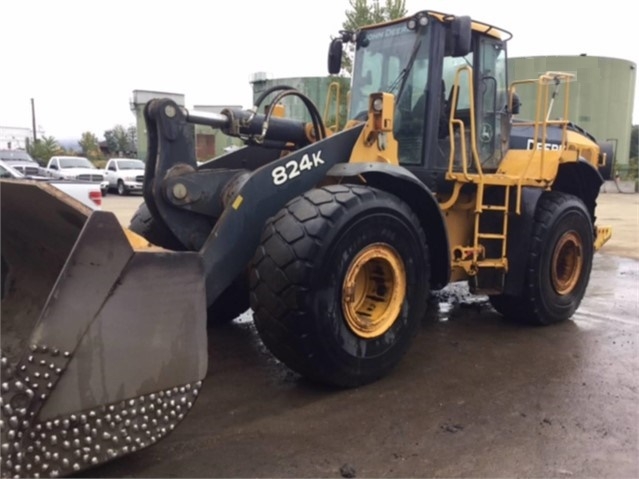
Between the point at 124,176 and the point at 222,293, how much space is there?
2209 cm

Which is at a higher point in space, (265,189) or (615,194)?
(265,189)

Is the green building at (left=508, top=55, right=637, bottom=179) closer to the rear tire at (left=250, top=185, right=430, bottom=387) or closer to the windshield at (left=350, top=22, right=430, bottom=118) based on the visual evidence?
the windshield at (left=350, top=22, right=430, bottom=118)

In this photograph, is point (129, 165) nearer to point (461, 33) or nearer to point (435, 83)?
point (435, 83)

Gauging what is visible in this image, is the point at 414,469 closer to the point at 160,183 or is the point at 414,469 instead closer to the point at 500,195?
the point at 160,183

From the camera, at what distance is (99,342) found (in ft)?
9.05

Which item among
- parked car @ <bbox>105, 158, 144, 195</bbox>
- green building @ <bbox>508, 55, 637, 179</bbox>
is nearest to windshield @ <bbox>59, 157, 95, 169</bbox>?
parked car @ <bbox>105, 158, 144, 195</bbox>

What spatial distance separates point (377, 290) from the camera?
14.0 ft

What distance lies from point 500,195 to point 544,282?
35.6 inches

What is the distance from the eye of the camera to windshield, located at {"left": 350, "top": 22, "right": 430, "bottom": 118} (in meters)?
5.14

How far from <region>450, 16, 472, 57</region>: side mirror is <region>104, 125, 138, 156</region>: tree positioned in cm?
5371

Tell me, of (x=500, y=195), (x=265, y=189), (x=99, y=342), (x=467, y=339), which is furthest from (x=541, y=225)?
(x=99, y=342)

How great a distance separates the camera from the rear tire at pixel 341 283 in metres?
3.61

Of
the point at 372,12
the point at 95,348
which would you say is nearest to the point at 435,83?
the point at 95,348

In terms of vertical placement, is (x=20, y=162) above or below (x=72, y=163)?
above
